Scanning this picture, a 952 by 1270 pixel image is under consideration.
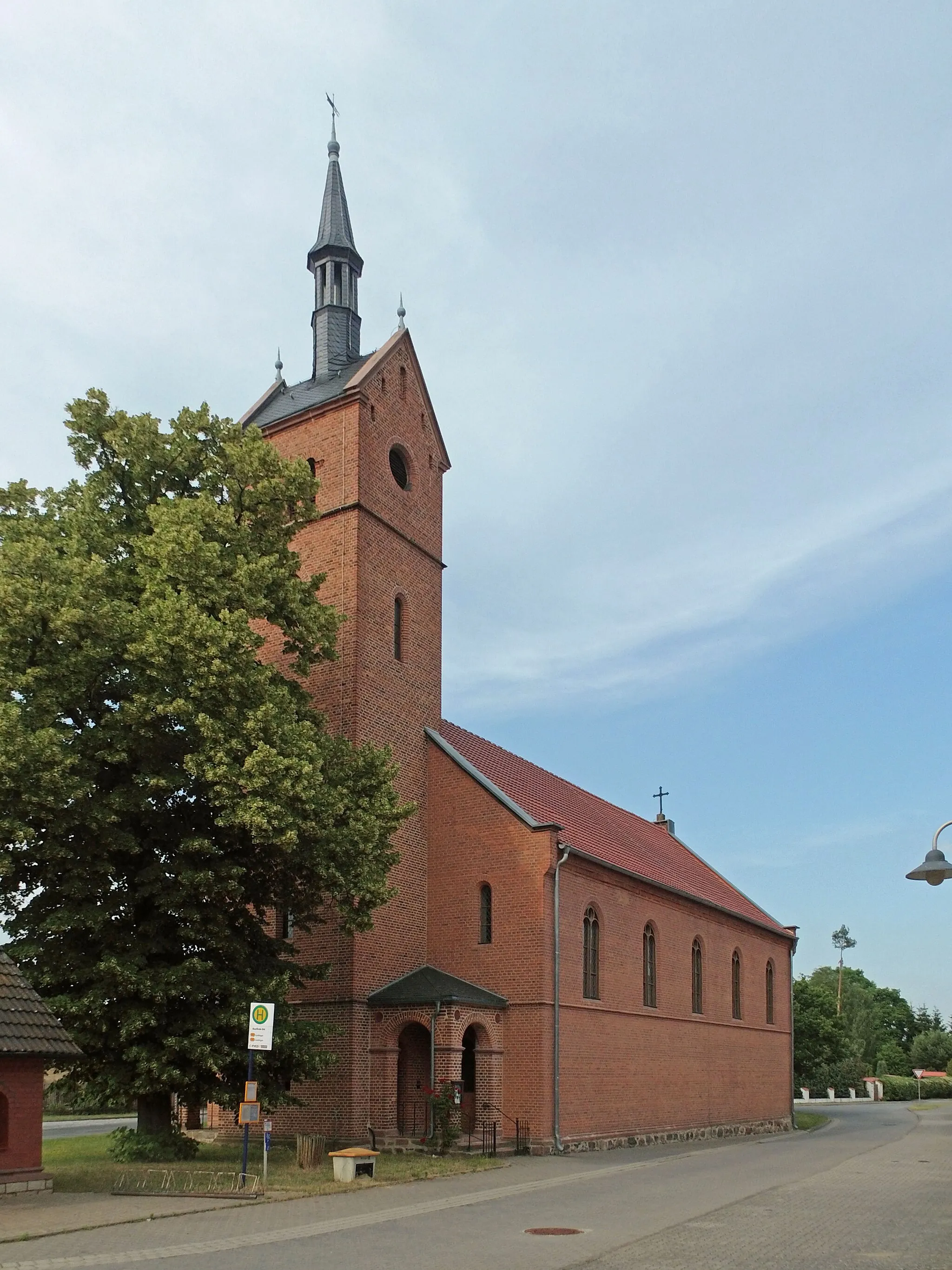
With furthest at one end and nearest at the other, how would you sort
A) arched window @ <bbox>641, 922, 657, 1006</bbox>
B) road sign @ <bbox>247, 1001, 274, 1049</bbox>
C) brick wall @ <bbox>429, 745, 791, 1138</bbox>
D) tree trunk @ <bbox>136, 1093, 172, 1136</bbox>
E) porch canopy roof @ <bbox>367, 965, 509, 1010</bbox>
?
arched window @ <bbox>641, 922, 657, 1006</bbox> → brick wall @ <bbox>429, 745, 791, 1138</bbox> → porch canopy roof @ <bbox>367, 965, 509, 1010</bbox> → tree trunk @ <bbox>136, 1093, 172, 1136</bbox> → road sign @ <bbox>247, 1001, 274, 1049</bbox>

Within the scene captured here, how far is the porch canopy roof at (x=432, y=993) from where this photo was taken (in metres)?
24.1

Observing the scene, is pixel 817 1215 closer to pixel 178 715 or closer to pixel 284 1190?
pixel 284 1190

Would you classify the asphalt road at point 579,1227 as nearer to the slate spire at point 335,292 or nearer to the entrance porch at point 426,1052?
the entrance porch at point 426,1052

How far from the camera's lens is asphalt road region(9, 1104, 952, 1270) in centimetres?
1164

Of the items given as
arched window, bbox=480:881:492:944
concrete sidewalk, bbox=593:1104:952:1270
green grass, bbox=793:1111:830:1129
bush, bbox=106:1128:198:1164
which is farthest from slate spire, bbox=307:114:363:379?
green grass, bbox=793:1111:830:1129

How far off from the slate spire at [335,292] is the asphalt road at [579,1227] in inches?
785

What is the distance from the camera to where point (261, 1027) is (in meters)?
17.5

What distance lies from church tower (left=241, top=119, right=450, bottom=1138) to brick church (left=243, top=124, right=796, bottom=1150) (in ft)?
0.18

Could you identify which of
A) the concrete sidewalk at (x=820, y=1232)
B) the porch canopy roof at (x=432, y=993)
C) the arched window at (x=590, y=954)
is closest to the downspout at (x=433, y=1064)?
the porch canopy roof at (x=432, y=993)

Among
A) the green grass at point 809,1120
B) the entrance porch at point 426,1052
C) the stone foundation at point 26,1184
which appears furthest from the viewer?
the green grass at point 809,1120

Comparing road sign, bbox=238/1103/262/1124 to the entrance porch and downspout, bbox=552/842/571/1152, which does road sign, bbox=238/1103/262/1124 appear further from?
downspout, bbox=552/842/571/1152

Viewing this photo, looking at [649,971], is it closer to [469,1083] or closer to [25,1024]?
[469,1083]

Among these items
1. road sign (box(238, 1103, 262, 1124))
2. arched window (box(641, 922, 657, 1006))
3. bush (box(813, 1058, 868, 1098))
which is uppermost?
arched window (box(641, 922, 657, 1006))

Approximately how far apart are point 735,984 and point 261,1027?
25.6m
